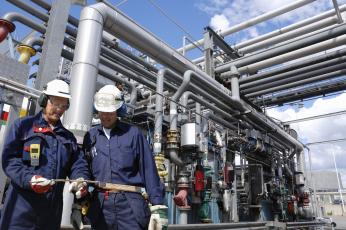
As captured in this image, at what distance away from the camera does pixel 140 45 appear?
17.3 feet

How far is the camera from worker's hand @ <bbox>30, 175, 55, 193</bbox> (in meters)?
1.62

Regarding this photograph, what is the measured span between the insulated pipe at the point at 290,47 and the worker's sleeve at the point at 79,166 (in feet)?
19.7

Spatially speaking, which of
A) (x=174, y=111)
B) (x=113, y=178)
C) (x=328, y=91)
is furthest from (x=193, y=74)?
(x=328, y=91)

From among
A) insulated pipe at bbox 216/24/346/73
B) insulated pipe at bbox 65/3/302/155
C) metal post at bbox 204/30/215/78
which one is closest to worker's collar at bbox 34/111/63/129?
insulated pipe at bbox 65/3/302/155

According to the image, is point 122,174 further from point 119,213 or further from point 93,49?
point 93,49

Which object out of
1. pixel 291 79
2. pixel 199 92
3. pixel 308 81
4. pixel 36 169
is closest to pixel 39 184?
pixel 36 169

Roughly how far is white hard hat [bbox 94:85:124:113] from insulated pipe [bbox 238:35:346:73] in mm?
6036

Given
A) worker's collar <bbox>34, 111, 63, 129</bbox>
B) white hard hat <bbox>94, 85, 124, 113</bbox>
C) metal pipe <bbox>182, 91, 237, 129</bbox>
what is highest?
metal pipe <bbox>182, 91, 237, 129</bbox>

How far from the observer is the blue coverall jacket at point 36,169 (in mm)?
1649

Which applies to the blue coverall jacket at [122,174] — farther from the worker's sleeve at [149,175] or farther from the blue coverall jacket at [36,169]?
the blue coverall jacket at [36,169]

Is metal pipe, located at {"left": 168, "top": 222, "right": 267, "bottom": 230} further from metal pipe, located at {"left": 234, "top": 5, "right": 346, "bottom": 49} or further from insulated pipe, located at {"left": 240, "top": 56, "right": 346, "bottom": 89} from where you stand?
metal pipe, located at {"left": 234, "top": 5, "right": 346, "bottom": 49}

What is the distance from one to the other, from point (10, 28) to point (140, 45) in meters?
2.58

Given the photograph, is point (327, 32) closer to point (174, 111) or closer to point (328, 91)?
point (328, 91)

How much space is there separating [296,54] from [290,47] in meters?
0.48
